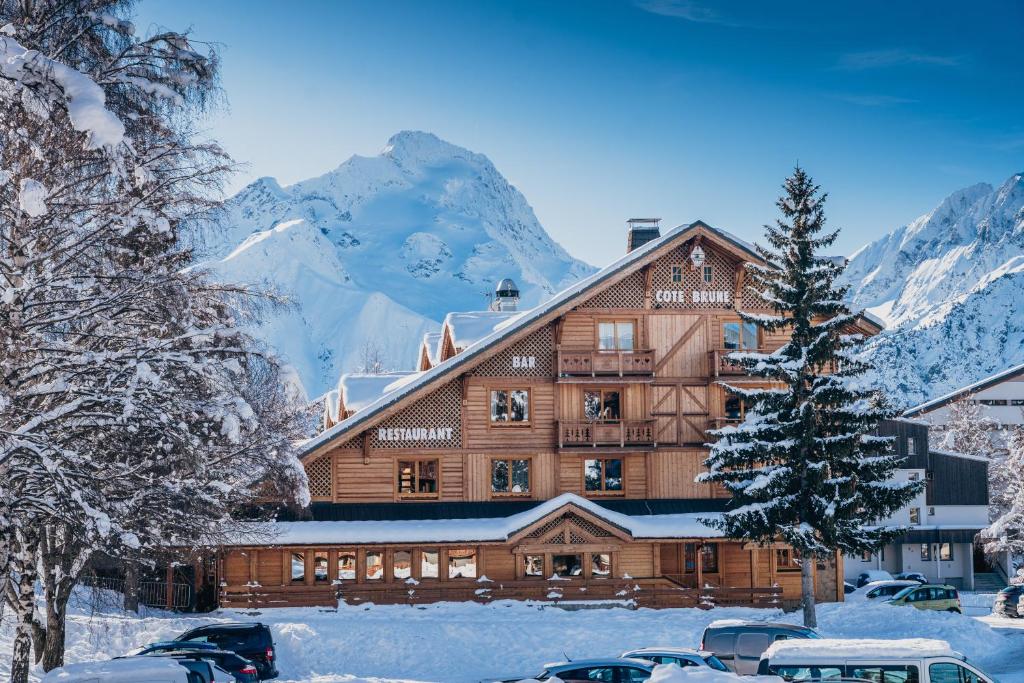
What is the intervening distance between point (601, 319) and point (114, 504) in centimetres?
2582

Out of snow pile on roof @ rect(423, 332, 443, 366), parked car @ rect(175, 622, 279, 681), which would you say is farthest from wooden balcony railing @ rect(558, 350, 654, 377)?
parked car @ rect(175, 622, 279, 681)

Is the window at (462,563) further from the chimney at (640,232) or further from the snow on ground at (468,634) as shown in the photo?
the chimney at (640,232)

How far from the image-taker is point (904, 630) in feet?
104

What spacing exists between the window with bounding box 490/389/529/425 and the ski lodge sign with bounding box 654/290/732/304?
20.8 feet

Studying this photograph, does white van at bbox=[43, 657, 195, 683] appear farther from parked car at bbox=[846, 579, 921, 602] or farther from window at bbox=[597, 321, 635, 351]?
parked car at bbox=[846, 579, 921, 602]

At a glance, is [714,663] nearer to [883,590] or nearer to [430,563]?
[430,563]

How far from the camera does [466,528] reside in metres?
34.5

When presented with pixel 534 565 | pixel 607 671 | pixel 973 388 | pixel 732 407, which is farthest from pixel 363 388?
pixel 973 388

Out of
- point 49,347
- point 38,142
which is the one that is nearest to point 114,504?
point 49,347

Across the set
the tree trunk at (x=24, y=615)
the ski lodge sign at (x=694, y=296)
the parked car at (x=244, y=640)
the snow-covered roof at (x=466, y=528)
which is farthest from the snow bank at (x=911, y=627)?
the tree trunk at (x=24, y=615)

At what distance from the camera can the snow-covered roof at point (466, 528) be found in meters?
33.5

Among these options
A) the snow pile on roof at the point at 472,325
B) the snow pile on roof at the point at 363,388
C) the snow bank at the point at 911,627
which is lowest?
the snow bank at the point at 911,627

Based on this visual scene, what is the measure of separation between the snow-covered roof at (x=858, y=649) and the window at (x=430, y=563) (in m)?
19.0

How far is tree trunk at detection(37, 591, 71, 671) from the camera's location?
64.5 feet
